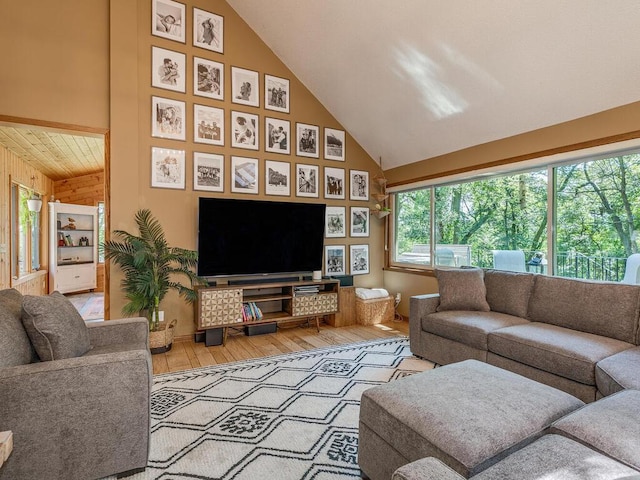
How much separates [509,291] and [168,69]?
4195mm

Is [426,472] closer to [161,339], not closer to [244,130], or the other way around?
[161,339]

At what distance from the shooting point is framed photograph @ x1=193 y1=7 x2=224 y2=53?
388 centimetres

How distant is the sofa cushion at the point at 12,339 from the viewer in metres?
1.56

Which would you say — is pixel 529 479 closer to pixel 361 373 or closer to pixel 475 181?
pixel 361 373

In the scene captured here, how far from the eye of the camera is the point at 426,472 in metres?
0.96

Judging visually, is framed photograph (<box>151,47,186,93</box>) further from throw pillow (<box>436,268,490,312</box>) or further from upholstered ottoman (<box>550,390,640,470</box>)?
upholstered ottoman (<box>550,390,640,470</box>)

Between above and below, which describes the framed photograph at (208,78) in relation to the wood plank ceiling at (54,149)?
above

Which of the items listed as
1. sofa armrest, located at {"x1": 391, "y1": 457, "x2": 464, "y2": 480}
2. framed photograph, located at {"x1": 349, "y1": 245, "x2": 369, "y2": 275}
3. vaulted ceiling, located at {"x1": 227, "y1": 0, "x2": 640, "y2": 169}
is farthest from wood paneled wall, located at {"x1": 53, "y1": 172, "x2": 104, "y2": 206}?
sofa armrest, located at {"x1": 391, "y1": 457, "x2": 464, "y2": 480}

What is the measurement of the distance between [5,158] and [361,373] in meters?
5.71

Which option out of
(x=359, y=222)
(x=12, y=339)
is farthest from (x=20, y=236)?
(x=359, y=222)

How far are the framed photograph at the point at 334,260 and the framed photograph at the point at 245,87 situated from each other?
213 cm

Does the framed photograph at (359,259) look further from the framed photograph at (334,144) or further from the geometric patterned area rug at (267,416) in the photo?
the geometric patterned area rug at (267,416)

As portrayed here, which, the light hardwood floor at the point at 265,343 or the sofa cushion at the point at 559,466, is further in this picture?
the light hardwood floor at the point at 265,343

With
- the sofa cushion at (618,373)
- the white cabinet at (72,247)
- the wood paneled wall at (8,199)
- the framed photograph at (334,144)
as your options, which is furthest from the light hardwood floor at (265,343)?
the white cabinet at (72,247)
